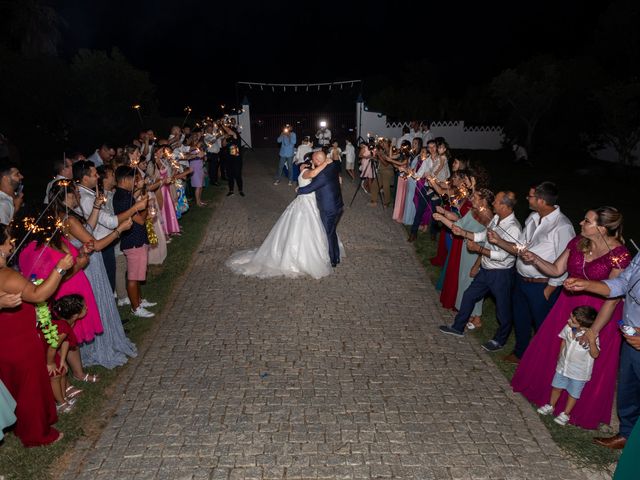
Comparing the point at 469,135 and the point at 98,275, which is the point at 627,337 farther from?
the point at 469,135

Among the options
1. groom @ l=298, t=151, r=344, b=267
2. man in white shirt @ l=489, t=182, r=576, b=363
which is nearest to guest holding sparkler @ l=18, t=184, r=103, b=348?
groom @ l=298, t=151, r=344, b=267

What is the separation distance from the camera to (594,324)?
13.9 ft

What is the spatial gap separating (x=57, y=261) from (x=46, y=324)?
60 centimetres

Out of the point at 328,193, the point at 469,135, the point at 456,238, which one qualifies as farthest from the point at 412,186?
the point at 469,135

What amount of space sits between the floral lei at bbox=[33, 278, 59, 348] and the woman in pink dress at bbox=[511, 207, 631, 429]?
455cm

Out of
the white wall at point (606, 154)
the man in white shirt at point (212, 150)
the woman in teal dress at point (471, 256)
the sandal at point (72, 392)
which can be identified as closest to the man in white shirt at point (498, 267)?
the woman in teal dress at point (471, 256)

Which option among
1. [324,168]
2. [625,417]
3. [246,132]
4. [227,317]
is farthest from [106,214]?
[246,132]

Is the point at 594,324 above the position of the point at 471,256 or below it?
above

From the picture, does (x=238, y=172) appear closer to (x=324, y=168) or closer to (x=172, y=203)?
(x=172, y=203)

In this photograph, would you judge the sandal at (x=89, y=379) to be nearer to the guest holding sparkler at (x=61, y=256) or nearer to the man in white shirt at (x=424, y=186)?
the guest holding sparkler at (x=61, y=256)

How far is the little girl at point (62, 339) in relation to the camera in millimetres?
4598

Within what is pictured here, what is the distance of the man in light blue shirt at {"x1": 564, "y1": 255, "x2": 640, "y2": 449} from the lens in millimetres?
3885

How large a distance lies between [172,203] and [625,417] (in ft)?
29.7

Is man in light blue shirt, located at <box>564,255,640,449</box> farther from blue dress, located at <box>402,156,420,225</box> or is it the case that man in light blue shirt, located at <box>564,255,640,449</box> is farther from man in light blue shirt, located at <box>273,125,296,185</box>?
man in light blue shirt, located at <box>273,125,296,185</box>
